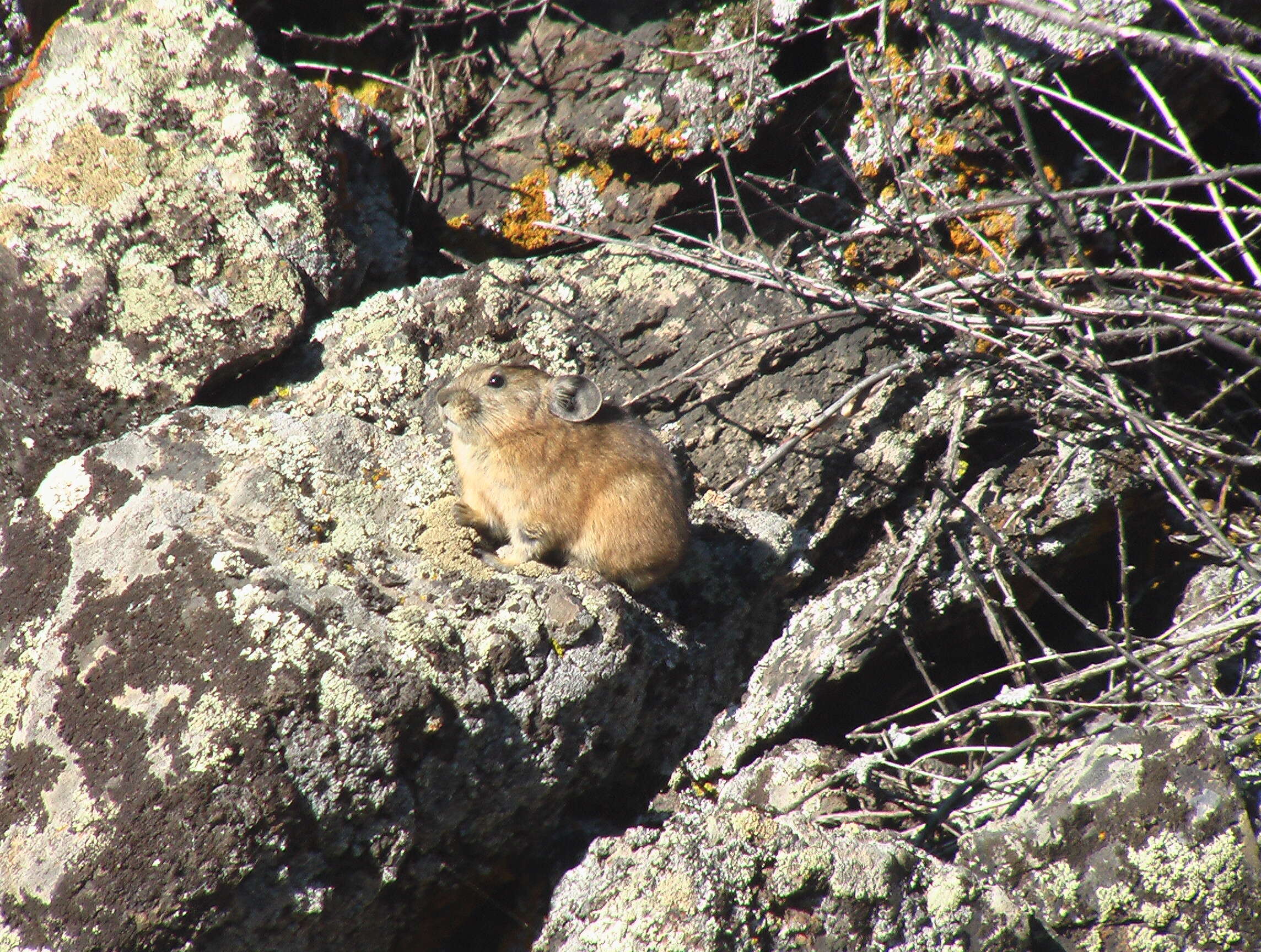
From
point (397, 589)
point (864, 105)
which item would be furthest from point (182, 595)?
point (864, 105)

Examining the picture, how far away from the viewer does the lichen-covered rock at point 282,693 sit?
2619mm

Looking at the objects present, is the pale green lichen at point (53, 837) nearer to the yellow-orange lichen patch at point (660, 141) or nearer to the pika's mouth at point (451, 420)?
the pika's mouth at point (451, 420)

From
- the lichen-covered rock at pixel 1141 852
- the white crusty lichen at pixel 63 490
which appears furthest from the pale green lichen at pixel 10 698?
the lichen-covered rock at pixel 1141 852

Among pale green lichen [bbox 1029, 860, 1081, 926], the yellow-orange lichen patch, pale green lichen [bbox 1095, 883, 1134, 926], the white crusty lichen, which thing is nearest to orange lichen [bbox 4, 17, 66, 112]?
the white crusty lichen

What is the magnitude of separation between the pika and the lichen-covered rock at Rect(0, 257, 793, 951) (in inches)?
8.1

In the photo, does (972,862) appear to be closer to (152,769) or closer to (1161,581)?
(1161,581)

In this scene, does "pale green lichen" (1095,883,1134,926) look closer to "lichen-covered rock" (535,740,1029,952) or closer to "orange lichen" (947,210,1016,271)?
"lichen-covered rock" (535,740,1029,952)

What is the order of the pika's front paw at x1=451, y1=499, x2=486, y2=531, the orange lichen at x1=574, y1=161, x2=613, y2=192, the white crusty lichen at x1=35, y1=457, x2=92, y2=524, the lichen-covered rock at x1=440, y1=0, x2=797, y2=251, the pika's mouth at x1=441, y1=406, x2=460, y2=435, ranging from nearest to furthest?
the white crusty lichen at x1=35, y1=457, x2=92, y2=524 < the pika's front paw at x1=451, y1=499, x2=486, y2=531 < the pika's mouth at x1=441, y1=406, x2=460, y2=435 < the lichen-covered rock at x1=440, y1=0, x2=797, y2=251 < the orange lichen at x1=574, y1=161, x2=613, y2=192

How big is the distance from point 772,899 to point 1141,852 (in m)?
1.34

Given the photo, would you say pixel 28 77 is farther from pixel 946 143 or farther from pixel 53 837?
pixel 946 143

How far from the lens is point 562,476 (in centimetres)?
402

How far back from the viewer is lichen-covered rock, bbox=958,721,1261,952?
3.07 m

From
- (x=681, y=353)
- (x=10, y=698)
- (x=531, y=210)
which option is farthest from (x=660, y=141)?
(x=10, y=698)

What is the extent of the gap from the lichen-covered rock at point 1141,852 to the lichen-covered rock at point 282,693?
51.3 inches
